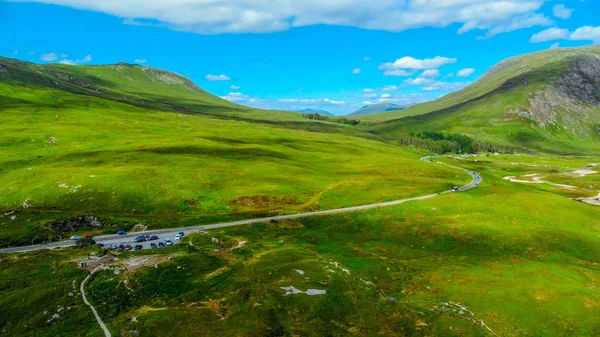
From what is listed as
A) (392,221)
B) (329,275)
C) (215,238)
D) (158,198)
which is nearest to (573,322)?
(329,275)

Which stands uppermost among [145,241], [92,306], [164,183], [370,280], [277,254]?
[164,183]

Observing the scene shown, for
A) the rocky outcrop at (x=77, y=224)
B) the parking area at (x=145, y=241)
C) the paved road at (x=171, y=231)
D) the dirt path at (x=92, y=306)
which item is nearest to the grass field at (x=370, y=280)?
the dirt path at (x=92, y=306)

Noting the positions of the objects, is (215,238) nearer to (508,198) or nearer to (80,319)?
(80,319)

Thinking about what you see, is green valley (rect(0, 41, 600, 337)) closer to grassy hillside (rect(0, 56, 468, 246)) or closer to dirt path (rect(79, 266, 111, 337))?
dirt path (rect(79, 266, 111, 337))

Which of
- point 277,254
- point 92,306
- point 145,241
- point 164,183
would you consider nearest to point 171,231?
point 145,241

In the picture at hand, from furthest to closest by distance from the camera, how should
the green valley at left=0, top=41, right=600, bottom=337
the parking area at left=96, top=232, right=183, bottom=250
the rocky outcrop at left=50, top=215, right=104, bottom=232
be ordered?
the rocky outcrop at left=50, top=215, right=104, bottom=232
the parking area at left=96, top=232, right=183, bottom=250
the green valley at left=0, top=41, right=600, bottom=337

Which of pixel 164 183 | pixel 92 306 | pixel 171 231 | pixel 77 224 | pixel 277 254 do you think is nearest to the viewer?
pixel 92 306

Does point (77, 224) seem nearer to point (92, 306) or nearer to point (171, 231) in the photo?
point (171, 231)

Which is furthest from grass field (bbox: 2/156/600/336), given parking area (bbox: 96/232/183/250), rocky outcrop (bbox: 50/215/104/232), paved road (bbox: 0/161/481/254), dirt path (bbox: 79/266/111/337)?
rocky outcrop (bbox: 50/215/104/232)

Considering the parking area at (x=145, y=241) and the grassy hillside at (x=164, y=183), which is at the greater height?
the grassy hillside at (x=164, y=183)

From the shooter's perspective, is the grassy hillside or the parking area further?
the grassy hillside

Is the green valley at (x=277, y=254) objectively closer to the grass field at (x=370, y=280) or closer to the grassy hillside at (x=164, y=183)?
the grass field at (x=370, y=280)
